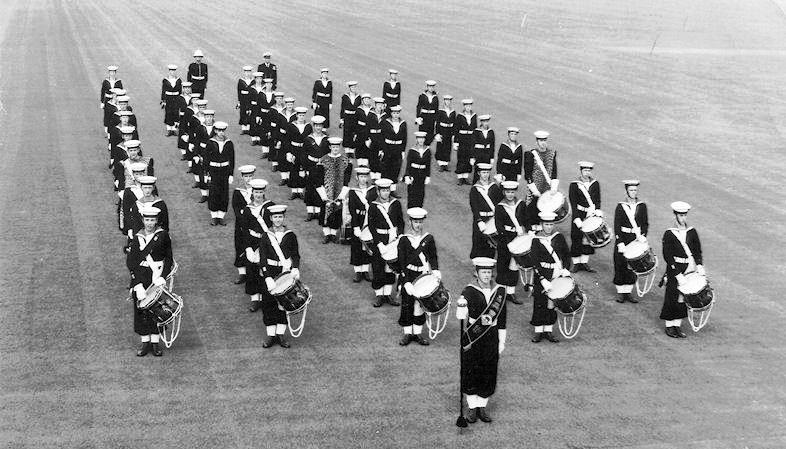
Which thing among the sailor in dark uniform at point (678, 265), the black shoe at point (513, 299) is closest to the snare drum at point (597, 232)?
the sailor in dark uniform at point (678, 265)

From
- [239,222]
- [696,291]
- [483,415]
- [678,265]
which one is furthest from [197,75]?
[483,415]

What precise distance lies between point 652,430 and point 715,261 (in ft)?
24.9

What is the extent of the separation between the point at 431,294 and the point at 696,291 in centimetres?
417

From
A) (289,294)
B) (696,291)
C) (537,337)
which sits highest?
(696,291)

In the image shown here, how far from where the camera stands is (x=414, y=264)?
1302 cm

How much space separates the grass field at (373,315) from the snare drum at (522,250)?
96cm

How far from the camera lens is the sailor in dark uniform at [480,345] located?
423 inches

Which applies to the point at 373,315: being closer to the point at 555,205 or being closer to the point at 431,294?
the point at 431,294

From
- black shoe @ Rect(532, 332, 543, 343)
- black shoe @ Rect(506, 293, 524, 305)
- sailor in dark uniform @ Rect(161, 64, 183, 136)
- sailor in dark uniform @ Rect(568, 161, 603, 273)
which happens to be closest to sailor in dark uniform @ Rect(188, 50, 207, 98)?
sailor in dark uniform @ Rect(161, 64, 183, 136)

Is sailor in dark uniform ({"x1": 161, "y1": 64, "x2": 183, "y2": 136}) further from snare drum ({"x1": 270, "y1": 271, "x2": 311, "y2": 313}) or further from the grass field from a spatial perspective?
snare drum ({"x1": 270, "y1": 271, "x2": 311, "y2": 313})

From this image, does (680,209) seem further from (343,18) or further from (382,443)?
(343,18)

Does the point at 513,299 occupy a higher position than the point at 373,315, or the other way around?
the point at 513,299

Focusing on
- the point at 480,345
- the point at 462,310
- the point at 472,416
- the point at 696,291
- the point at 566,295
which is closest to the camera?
the point at 462,310

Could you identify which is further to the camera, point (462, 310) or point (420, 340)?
point (420, 340)
